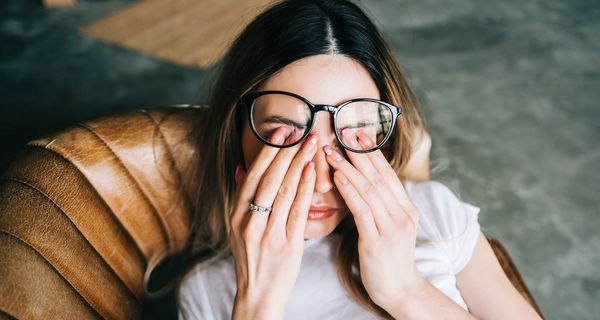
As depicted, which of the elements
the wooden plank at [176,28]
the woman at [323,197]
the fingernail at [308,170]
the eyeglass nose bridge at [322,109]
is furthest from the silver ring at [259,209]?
the wooden plank at [176,28]

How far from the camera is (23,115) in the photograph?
310 cm

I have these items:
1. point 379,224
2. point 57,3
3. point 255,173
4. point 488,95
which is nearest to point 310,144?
point 255,173

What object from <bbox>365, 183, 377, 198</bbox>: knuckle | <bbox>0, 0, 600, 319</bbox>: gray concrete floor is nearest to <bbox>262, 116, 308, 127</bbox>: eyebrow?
<bbox>365, 183, 377, 198</bbox>: knuckle

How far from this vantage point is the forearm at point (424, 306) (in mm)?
1142

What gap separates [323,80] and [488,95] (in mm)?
2818

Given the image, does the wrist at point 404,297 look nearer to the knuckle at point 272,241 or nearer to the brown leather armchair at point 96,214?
the knuckle at point 272,241

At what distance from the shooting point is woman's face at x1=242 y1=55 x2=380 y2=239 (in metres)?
1.16

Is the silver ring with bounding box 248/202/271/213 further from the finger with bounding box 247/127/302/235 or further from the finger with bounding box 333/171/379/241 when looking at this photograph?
the finger with bounding box 333/171/379/241

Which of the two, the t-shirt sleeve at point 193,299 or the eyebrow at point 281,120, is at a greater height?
the eyebrow at point 281,120

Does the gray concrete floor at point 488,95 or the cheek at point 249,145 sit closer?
the cheek at point 249,145

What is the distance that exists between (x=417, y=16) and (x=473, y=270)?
382 centimetres

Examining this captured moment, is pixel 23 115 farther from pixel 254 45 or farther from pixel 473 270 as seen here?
pixel 473 270

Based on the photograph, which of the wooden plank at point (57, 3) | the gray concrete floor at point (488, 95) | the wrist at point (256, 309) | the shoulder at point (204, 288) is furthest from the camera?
the wooden plank at point (57, 3)

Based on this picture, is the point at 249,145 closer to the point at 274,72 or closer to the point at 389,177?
the point at 274,72
